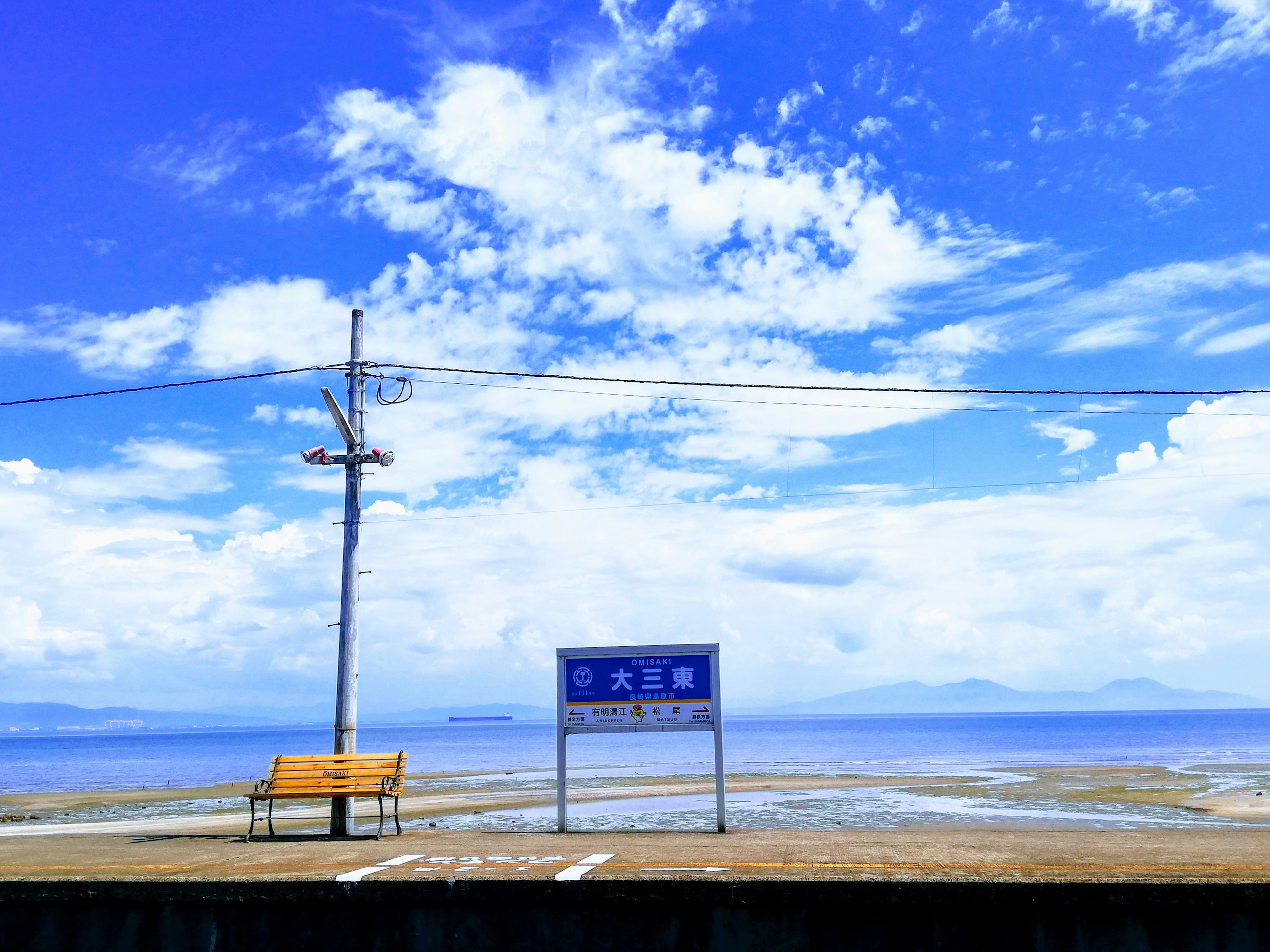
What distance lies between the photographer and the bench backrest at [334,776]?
12609mm

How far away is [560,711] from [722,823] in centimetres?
249

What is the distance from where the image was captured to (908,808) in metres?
21.1

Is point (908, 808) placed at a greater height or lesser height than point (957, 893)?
lesser

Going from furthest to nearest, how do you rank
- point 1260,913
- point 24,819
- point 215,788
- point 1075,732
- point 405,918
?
point 1075,732, point 215,788, point 24,819, point 405,918, point 1260,913

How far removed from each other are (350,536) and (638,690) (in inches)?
177

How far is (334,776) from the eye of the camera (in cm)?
1279

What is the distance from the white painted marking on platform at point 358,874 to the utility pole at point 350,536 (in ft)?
14.1

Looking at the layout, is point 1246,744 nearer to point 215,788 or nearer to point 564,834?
point 215,788

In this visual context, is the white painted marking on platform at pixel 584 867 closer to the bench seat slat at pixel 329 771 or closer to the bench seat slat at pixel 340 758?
the bench seat slat at pixel 340 758

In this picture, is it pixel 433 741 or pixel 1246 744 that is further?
pixel 433 741

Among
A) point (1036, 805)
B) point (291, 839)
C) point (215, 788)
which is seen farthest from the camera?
point (215, 788)

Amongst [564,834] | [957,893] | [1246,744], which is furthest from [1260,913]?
[1246,744]

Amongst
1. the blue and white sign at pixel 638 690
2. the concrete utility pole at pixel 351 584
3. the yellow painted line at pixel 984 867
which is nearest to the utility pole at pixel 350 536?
the concrete utility pole at pixel 351 584

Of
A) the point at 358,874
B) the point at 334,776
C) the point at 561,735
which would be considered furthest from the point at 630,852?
the point at 334,776
